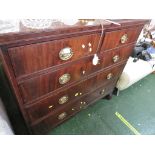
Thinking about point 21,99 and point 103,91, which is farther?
point 103,91

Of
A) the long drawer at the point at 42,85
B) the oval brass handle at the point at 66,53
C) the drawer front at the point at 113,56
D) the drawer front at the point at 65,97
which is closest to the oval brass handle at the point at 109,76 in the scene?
the drawer front at the point at 65,97

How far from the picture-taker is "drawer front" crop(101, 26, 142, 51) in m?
0.83

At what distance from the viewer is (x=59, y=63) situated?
27.8 inches

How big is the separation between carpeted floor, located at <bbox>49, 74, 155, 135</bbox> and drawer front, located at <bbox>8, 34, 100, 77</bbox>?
805 mm

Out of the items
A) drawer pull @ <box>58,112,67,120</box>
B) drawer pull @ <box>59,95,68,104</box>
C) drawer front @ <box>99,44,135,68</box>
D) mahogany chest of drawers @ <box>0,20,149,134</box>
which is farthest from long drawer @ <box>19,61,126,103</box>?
drawer pull @ <box>58,112,67,120</box>

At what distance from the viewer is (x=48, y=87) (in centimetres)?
79

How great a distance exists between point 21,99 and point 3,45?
33 centimetres

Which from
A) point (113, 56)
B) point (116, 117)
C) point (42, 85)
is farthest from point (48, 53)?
point (116, 117)

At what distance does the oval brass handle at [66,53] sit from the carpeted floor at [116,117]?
2.67ft

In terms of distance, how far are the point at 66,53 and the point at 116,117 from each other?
41.3 inches

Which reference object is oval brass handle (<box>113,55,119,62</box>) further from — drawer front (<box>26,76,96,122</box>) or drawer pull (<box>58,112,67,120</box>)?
drawer pull (<box>58,112,67,120</box>)

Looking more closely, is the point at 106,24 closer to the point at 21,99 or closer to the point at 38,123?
the point at 21,99
